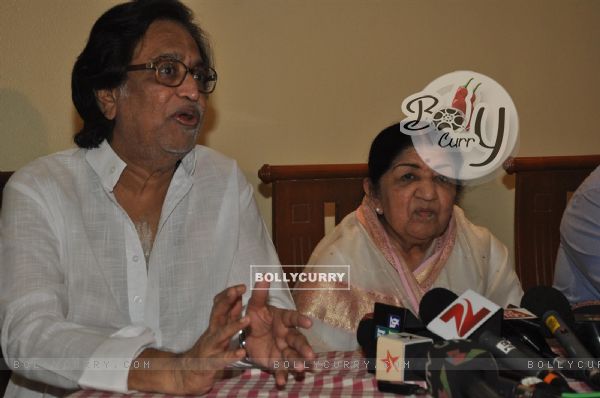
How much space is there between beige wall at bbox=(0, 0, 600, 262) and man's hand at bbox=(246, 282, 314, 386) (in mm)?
1254

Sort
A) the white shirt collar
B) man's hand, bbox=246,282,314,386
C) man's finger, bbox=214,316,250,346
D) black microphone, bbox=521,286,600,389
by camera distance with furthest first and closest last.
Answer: the white shirt collar → man's hand, bbox=246,282,314,386 → man's finger, bbox=214,316,250,346 → black microphone, bbox=521,286,600,389

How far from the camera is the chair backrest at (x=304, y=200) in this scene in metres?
2.48

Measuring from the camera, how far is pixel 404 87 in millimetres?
2834

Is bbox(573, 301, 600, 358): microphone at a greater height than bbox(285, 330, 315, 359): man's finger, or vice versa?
bbox(573, 301, 600, 358): microphone

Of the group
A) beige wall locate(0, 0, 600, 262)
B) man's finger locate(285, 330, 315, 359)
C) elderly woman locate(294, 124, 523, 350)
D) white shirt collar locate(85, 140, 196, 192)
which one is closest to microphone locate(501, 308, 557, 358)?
man's finger locate(285, 330, 315, 359)

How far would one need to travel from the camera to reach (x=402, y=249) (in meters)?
2.29

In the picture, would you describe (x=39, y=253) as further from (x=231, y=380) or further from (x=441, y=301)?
(x=441, y=301)

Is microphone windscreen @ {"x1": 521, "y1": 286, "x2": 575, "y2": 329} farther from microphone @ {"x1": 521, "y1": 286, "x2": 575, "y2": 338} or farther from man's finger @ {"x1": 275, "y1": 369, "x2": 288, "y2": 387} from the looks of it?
man's finger @ {"x1": 275, "y1": 369, "x2": 288, "y2": 387}

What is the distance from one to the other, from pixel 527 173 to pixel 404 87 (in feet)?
1.85

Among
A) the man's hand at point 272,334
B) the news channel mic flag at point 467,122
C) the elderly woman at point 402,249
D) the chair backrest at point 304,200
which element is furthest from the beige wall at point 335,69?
the man's hand at point 272,334

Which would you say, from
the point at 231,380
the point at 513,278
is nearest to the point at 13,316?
the point at 231,380

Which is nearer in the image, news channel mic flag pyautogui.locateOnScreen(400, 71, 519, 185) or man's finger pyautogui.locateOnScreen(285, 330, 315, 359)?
man's finger pyautogui.locateOnScreen(285, 330, 315, 359)

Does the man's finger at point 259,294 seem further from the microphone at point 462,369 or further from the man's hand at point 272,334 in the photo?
the microphone at point 462,369

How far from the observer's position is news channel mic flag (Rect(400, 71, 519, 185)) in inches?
93.6
